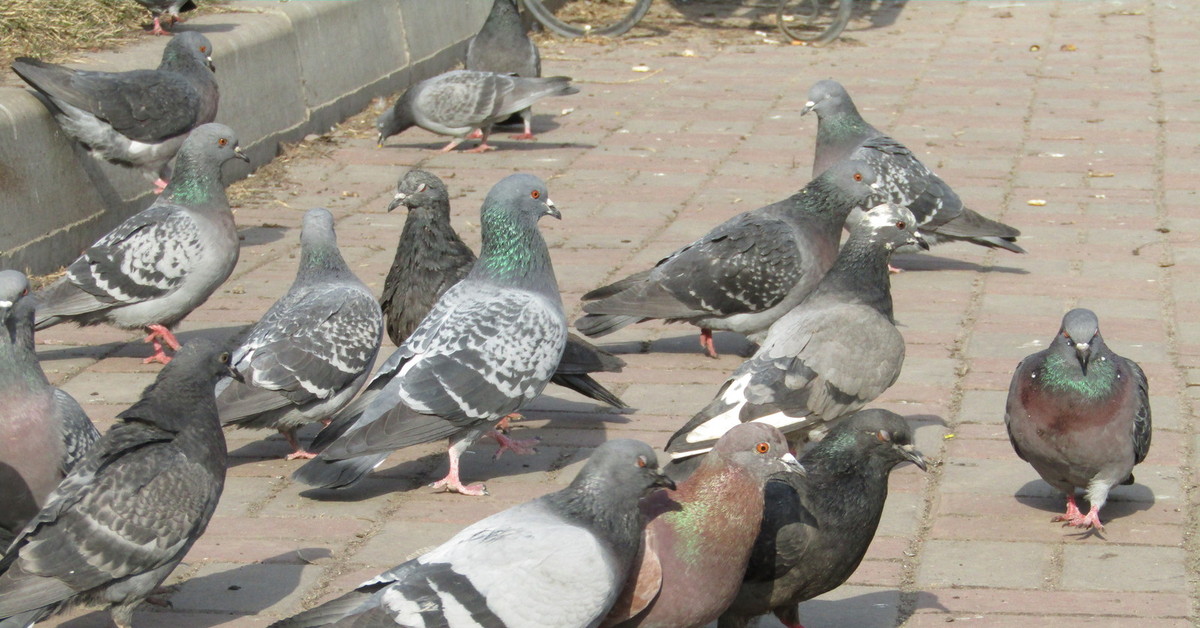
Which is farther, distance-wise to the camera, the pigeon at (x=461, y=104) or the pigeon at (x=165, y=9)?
the pigeon at (x=461, y=104)

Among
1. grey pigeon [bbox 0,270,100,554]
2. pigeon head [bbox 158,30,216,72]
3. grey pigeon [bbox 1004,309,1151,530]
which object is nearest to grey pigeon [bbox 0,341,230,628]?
grey pigeon [bbox 0,270,100,554]

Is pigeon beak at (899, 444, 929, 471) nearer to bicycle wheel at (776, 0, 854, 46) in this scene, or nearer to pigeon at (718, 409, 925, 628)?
pigeon at (718, 409, 925, 628)

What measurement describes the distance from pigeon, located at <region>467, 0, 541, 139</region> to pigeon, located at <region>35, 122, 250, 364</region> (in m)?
4.39

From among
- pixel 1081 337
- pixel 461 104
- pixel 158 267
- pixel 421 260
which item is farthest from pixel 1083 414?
pixel 461 104

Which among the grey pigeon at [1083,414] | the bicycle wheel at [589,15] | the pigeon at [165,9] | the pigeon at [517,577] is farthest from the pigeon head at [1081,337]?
the bicycle wheel at [589,15]

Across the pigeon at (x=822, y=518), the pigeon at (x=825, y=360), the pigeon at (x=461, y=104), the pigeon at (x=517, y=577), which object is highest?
the pigeon at (x=517, y=577)

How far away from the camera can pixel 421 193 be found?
562 cm

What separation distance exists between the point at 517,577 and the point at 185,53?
5.25 m

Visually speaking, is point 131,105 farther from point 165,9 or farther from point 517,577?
point 517,577

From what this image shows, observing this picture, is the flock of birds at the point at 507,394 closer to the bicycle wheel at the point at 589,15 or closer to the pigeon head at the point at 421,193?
the pigeon head at the point at 421,193

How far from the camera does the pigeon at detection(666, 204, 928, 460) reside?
15.3 ft

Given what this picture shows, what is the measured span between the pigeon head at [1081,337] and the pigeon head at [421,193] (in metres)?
2.34

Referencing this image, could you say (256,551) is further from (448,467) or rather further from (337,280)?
(337,280)

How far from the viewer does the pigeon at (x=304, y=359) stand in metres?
4.85
